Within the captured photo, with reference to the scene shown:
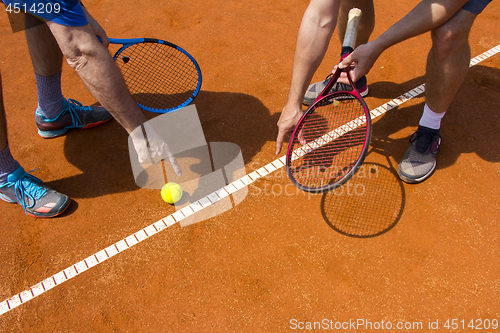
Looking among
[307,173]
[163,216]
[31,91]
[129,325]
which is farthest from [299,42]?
[31,91]

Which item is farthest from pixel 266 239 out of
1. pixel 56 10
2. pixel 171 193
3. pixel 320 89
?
pixel 56 10

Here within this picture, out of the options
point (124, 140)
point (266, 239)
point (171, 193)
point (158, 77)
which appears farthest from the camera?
point (158, 77)

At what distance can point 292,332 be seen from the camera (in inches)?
67.5

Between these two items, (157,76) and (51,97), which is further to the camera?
(157,76)

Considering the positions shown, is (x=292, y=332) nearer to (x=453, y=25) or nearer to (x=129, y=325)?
(x=129, y=325)

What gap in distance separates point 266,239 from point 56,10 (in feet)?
5.92

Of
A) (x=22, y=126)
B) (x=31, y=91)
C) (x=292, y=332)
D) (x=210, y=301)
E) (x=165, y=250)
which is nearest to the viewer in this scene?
(x=292, y=332)

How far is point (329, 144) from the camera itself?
2416 mm

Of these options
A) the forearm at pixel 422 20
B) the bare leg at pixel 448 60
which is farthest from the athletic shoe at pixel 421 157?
the forearm at pixel 422 20

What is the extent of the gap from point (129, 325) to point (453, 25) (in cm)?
262

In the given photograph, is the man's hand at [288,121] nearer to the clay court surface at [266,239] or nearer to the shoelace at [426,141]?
the clay court surface at [266,239]

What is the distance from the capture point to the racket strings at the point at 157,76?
9.32 ft

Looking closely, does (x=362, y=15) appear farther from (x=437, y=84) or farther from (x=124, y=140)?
(x=124, y=140)

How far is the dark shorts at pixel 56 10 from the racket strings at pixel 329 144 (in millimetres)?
1524
